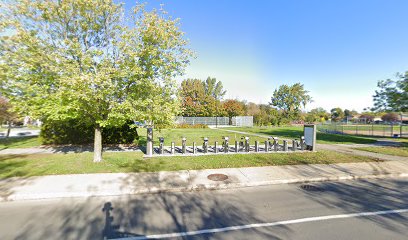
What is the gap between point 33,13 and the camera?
7.58 m

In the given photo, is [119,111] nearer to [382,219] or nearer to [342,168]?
[382,219]

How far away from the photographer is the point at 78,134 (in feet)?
45.4

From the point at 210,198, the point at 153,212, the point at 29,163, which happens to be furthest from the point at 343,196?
the point at 29,163

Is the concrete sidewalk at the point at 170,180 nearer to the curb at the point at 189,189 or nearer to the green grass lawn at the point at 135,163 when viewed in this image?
the curb at the point at 189,189

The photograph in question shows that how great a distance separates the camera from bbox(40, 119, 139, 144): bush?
13.4 m

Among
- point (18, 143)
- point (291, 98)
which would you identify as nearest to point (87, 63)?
point (18, 143)

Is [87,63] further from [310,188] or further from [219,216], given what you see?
[310,188]

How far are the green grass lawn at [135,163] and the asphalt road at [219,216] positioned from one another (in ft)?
7.33

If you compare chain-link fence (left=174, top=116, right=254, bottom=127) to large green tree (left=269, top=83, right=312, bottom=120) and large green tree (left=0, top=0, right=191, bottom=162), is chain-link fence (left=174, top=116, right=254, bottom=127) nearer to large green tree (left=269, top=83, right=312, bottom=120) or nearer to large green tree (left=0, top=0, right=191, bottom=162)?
large green tree (left=269, top=83, right=312, bottom=120)

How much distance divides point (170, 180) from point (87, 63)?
528 centimetres

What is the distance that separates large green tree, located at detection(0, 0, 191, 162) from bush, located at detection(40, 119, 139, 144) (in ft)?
17.0

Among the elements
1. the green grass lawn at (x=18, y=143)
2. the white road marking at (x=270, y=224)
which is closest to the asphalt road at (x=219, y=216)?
the white road marking at (x=270, y=224)

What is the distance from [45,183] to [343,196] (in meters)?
8.82

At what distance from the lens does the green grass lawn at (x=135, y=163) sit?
283 inches
